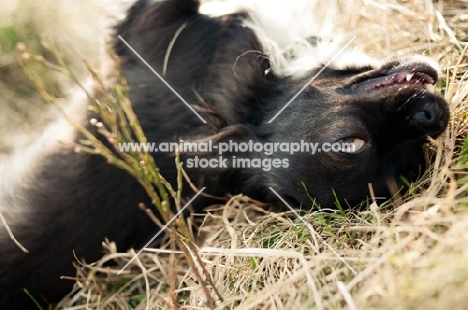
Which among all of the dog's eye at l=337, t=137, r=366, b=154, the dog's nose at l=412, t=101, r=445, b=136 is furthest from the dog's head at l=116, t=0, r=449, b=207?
the dog's nose at l=412, t=101, r=445, b=136

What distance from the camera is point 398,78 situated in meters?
3.35

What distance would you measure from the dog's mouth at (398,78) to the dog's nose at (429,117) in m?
0.22

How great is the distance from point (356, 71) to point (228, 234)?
3.78 ft

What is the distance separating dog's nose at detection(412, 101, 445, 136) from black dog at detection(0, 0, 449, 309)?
0.03ft

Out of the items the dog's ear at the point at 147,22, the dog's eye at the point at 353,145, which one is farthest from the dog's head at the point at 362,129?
the dog's ear at the point at 147,22

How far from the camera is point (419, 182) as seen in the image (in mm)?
3293

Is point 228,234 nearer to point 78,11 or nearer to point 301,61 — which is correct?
→ point 301,61

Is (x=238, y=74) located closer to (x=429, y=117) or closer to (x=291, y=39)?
(x=291, y=39)

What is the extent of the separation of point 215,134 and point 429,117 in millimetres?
1226

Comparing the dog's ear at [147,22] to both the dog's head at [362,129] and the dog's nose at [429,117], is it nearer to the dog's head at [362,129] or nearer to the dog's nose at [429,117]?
the dog's head at [362,129]

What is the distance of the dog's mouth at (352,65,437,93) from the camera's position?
3328 mm

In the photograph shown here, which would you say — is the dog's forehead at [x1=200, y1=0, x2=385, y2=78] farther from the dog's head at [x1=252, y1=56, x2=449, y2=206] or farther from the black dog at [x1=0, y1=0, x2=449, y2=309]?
the dog's head at [x1=252, y1=56, x2=449, y2=206]

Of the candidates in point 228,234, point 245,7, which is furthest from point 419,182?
point 245,7

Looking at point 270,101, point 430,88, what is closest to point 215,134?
point 270,101
